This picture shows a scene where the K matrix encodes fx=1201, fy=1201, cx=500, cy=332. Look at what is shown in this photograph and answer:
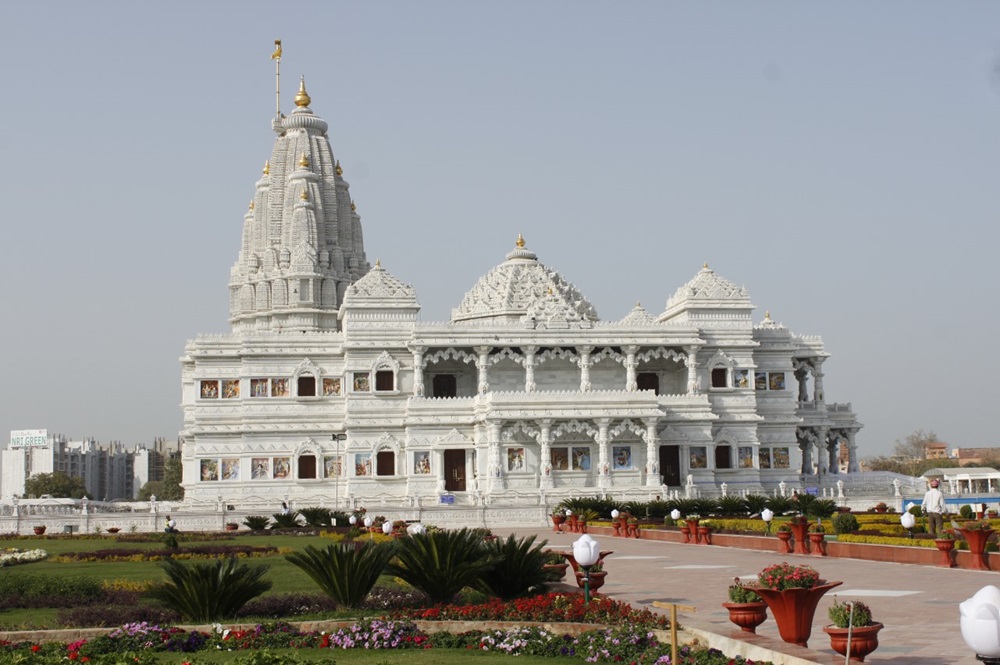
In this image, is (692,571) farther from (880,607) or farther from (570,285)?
(570,285)

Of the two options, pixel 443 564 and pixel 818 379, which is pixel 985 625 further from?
pixel 818 379

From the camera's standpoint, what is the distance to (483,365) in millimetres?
Result: 63125

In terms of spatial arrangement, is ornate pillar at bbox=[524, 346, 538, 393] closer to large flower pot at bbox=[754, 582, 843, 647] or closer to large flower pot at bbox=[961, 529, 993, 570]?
large flower pot at bbox=[961, 529, 993, 570]

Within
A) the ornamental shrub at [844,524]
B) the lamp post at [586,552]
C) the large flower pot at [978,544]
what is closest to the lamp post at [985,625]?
the lamp post at [586,552]

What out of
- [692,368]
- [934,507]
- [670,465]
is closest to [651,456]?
[670,465]

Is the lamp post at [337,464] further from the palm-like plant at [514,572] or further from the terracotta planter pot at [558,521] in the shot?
the palm-like plant at [514,572]

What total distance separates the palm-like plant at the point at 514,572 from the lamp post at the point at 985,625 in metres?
9.87

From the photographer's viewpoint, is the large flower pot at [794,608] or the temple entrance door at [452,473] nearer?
the large flower pot at [794,608]

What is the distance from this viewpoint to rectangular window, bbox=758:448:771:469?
65.6 metres

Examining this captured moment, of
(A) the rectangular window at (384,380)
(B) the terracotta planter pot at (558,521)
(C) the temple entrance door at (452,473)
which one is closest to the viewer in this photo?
(B) the terracotta planter pot at (558,521)

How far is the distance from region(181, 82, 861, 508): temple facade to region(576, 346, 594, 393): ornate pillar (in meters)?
0.08

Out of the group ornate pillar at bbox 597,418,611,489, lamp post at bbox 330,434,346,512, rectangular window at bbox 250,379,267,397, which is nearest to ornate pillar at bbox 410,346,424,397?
lamp post at bbox 330,434,346,512

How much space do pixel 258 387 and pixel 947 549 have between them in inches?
1827

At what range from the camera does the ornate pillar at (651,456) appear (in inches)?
2349
